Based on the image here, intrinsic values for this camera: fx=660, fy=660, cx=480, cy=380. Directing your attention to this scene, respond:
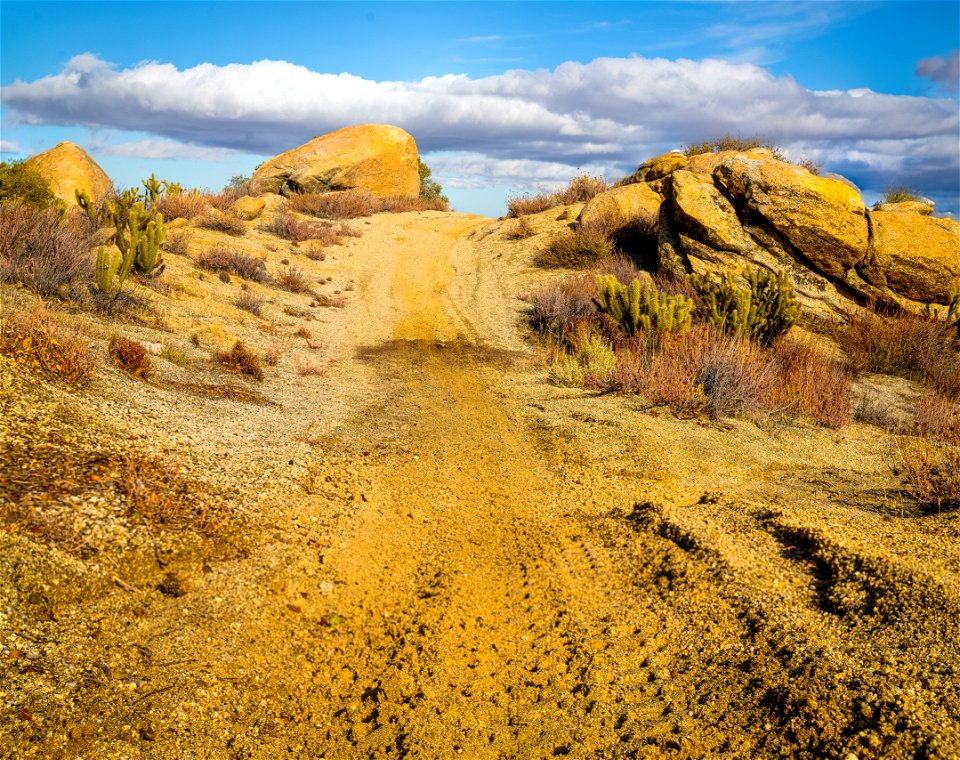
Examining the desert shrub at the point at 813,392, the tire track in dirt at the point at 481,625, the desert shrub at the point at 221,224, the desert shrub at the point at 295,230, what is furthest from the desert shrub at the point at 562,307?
the desert shrub at the point at 221,224

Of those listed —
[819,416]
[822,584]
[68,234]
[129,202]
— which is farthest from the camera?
[129,202]

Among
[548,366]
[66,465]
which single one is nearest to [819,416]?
[548,366]

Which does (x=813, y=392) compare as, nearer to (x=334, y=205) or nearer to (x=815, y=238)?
(x=815, y=238)

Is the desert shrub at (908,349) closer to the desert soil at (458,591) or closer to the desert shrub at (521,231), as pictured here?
the desert soil at (458,591)

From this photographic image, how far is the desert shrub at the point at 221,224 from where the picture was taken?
18.0 metres

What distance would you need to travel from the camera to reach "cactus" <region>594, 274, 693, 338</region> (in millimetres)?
9781

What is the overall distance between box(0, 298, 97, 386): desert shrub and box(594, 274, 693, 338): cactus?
7254 mm

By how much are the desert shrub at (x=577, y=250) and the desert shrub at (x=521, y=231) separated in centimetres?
267

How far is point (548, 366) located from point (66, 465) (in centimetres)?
720

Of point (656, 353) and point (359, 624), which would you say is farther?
point (656, 353)

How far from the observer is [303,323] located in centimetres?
1262

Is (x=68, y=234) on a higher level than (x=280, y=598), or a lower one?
higher

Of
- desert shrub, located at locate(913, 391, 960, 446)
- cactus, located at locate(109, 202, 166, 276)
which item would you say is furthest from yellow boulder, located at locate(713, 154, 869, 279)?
cactus, located at locate(109, 202, 166, 276)

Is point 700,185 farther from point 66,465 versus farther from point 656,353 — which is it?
point 66,465
